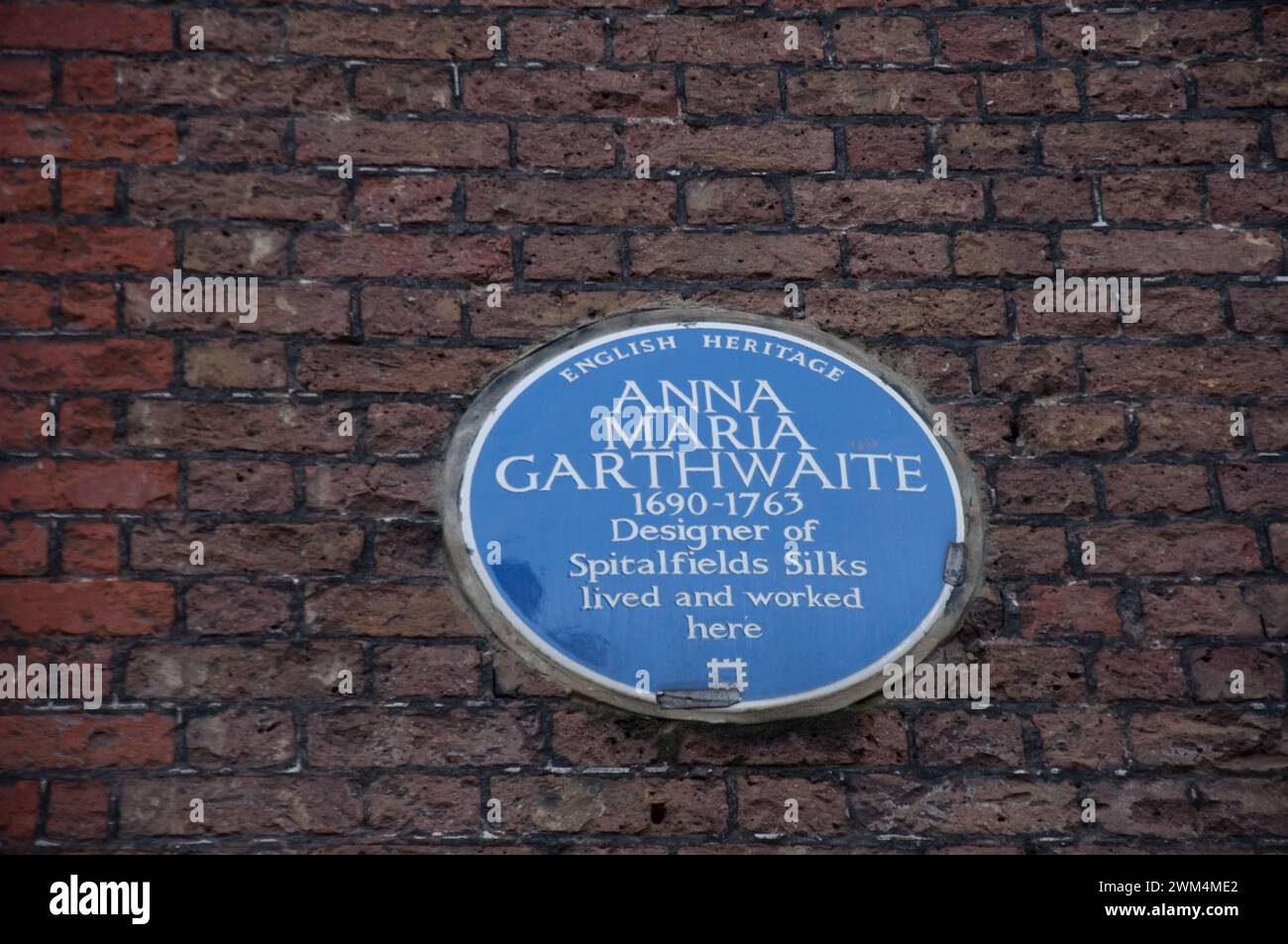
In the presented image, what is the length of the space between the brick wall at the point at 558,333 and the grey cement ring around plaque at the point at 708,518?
0.06 metres

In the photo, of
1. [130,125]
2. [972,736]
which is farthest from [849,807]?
[130,125]

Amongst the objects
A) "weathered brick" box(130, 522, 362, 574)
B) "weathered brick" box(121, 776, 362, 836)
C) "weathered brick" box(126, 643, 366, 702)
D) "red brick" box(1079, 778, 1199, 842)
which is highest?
"weathered brick" box(130, 522, 362, 574)

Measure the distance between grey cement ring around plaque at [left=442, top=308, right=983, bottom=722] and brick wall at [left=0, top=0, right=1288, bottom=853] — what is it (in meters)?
0.06

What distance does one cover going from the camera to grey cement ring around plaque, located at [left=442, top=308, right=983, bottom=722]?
289cm

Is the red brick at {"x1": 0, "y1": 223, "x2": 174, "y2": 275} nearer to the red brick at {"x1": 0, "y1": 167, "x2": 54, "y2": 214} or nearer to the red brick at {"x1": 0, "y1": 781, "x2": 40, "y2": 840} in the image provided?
the red brick at {"x1": 0, "y1": 167, "x2": 54, "y2": 214}

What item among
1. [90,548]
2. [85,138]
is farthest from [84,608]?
[85,138]

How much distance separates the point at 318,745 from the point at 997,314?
1.41m

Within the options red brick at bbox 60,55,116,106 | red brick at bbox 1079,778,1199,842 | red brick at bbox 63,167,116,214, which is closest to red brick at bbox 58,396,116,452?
red brick at bbox 63,167,116,214

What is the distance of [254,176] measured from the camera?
3131 millimetres

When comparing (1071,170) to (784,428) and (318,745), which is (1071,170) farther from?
(318,745)

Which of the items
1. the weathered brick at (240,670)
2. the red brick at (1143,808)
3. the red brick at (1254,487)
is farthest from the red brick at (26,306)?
the red brick at (1254,487)

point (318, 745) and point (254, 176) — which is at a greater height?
point (254, 176)

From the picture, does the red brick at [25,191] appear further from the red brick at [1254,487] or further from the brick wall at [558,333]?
the red brick at [1254,487]

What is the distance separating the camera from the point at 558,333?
121 inches
